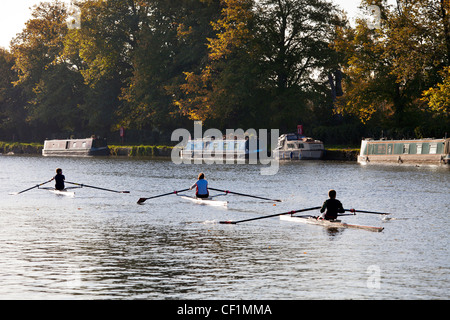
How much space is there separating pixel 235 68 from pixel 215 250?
211ft

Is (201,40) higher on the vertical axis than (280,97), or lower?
higher

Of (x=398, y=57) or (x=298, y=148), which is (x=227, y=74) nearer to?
(x=298, y=148)

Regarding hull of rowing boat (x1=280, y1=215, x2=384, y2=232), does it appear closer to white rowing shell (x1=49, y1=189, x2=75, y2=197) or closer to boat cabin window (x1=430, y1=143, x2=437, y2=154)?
white rowing shell (x1=49, y1=189, x2=75, y2=197)

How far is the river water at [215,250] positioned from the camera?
16.4m

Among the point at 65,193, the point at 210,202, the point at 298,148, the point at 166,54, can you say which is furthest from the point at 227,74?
the point at 210,202

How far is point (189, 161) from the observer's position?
86062 millimetres

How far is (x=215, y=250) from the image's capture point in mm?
21516

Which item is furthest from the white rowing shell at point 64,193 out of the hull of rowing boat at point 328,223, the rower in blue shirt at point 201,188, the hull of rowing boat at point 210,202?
the hull of rowing boat at point 328,223

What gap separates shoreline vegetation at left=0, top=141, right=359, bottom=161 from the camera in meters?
77.3

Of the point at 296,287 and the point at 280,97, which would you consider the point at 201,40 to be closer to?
the point at 280,97

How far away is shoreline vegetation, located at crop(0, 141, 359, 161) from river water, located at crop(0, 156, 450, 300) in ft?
122

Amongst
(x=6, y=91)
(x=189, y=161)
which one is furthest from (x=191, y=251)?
(x=6, y=91)
